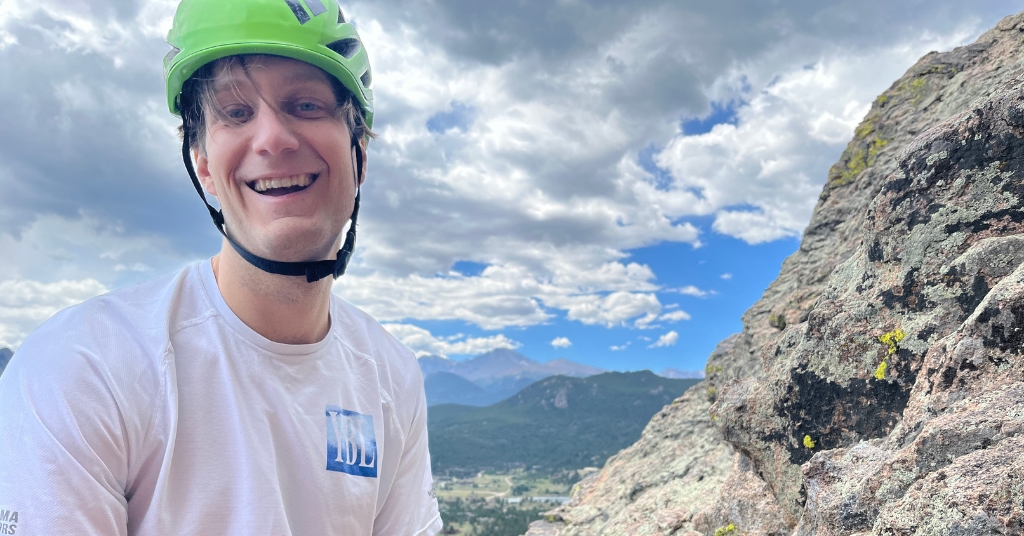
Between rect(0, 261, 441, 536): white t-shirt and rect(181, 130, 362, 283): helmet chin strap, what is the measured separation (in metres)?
0.36

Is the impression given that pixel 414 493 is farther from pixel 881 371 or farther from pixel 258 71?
pixel 881 371

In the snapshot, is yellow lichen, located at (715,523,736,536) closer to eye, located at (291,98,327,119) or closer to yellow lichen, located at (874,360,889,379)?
→ yellow lichen, located at (874,360,889,379)

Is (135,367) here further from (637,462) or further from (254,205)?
(637,462)

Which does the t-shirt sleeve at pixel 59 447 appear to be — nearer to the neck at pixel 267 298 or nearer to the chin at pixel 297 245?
the neck at pixel 267 298

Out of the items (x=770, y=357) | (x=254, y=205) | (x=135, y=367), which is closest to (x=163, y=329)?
(x=135, y=367)

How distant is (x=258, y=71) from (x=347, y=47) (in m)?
0.79

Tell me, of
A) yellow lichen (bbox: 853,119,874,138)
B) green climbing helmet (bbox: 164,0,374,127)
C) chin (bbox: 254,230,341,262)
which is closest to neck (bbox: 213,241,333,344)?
chin (bbox: 254,230,341,262)

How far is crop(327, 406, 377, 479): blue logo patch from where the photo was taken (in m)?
4.18

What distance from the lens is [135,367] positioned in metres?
3.30

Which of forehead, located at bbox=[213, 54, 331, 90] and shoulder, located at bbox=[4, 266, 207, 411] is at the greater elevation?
forehead, located at bbox=[213, 54, 331, 90]

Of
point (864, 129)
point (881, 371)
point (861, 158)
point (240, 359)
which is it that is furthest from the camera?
point (864, 129)

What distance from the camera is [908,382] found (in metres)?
4.23

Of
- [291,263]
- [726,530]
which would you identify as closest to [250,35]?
[291,263]

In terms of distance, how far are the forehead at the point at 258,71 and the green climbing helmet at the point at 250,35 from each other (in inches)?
2.7
